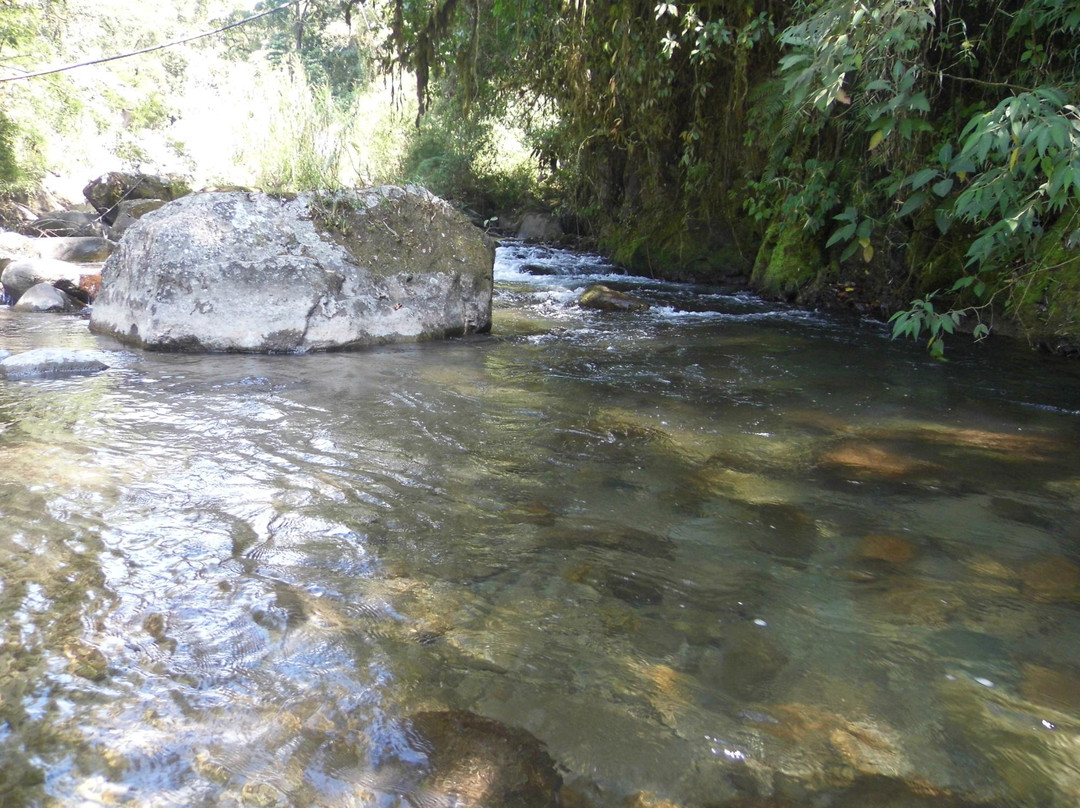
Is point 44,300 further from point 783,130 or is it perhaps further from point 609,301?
point 783,130

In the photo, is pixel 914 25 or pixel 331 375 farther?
pixel 331 375

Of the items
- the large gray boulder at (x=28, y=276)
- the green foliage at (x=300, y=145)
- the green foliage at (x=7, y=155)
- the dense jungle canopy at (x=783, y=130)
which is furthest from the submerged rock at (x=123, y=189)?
the green foliage at (x=300, y=145)

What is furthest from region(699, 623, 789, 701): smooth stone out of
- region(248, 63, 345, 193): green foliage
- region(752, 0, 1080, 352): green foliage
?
region(248, 63, 345, 193): green foliage

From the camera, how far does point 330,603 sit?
2.11m

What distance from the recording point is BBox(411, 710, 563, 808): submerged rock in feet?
4.88

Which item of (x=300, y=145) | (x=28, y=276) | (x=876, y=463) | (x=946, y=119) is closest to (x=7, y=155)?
(x=28, y=276)

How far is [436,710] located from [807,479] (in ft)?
6.64

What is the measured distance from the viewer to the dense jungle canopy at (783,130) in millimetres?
3402

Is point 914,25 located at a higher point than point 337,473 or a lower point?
higher

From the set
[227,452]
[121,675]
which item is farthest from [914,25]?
[121,675]

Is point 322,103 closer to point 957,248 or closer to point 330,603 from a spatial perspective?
point 330,603

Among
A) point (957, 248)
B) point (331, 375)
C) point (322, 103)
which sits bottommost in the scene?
point (331, 375)

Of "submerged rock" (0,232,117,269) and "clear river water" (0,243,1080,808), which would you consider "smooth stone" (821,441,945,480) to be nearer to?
"clear river water" (0,243,1080,808)

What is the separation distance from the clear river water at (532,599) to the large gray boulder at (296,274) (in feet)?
3.82
